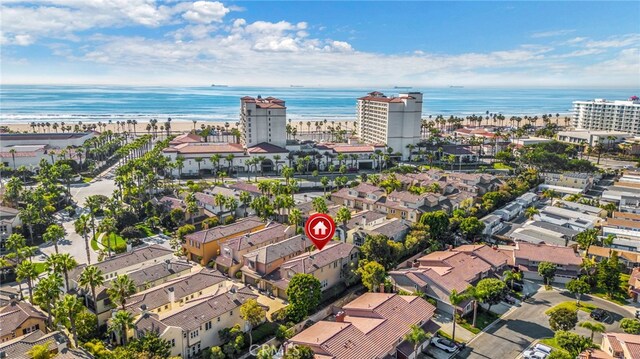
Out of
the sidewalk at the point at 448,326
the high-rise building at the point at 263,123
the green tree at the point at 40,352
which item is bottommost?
the sidewalk at the point at 448,326

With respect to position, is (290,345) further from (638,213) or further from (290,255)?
(638,213)

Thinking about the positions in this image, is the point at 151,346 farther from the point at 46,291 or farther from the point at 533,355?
the point at 533,355

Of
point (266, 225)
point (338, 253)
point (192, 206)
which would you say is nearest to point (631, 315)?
point (338, 253)

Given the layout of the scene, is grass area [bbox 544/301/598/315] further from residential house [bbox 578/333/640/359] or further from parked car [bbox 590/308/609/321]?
residential house [bbox 578/333/640/359]

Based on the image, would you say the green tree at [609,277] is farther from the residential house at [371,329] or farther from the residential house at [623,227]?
the residential house at [371,329]

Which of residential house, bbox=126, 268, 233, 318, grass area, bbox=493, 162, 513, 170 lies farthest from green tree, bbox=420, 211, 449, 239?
grass area, bbox=493, 162, 513, 170

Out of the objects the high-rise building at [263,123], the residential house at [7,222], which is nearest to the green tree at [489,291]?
the residential house at [7,222]
